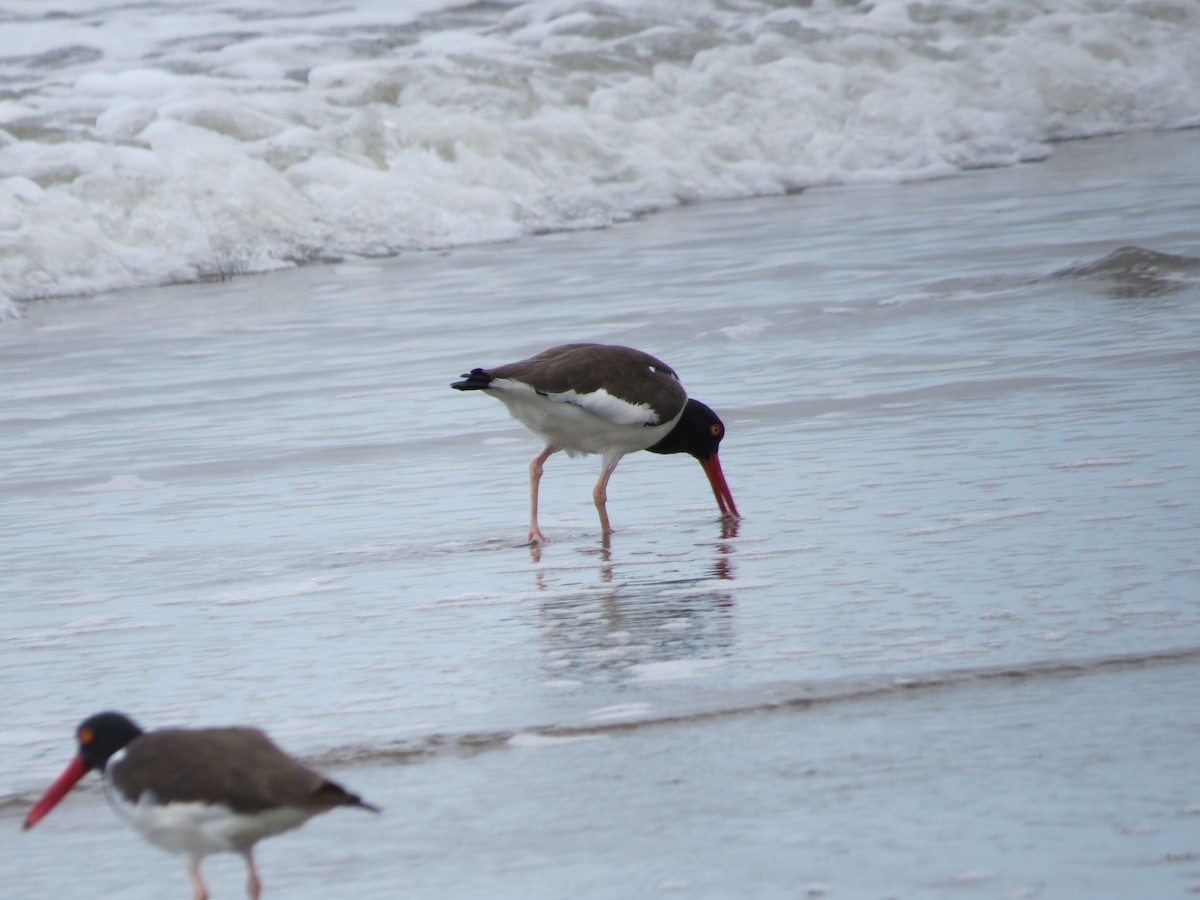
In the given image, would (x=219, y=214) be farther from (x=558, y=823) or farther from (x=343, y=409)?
(x=558, y=823)

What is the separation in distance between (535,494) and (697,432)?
2.10 feet

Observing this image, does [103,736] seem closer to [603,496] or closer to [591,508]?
[603,496]

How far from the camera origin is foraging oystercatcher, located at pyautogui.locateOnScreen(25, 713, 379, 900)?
301 centimetres

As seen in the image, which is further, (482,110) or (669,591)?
(482,110)

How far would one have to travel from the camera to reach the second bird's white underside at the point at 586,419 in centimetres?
661

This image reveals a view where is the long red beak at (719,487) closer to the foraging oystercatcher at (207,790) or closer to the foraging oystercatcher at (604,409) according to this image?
the foraging oystercatcher at (604,409)

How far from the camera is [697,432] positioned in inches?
269

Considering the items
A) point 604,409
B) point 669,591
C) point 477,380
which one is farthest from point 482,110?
point 669,591

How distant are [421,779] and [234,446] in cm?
443

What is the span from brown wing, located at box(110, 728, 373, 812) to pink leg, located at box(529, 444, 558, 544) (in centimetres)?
312

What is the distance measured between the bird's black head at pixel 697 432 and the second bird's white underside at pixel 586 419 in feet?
0.14

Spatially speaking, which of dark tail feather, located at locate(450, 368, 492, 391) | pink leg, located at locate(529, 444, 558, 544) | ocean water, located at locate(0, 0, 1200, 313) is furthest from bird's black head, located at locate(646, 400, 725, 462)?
ocean water, located at locate(0, 0, 1200, 313)

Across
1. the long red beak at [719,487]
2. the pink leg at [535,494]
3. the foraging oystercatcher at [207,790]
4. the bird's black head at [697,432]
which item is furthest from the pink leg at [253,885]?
the bird's black head at [697,432]

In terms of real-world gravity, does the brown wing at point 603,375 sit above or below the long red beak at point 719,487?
above
